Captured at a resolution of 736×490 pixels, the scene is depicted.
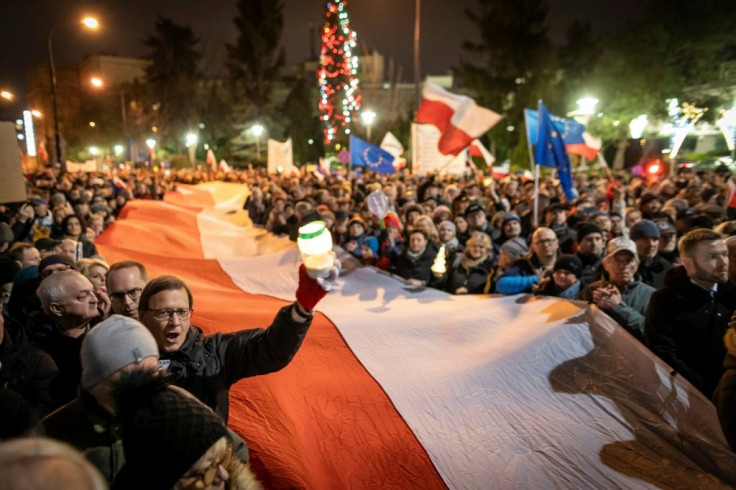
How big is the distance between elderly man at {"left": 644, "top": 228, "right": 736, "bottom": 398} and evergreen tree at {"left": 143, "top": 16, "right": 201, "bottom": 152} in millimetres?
59371

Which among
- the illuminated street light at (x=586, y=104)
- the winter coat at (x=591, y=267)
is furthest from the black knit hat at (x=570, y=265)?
the illuminated street light at (x=586, y=104)

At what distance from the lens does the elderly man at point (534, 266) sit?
16.8ft

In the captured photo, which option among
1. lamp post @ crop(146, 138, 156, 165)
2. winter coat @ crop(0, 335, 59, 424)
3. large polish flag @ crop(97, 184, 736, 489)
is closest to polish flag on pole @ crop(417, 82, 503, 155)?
large polish flag @ crop(97, 184, 736, 489)

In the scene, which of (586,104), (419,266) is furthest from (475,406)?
(586,104)

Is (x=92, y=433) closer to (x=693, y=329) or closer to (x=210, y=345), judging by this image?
(x=210, y=345)

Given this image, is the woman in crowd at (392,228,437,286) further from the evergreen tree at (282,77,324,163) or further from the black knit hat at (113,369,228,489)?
the evergreen tree at (282,77,324,163)

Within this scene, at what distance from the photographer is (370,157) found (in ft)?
50.9

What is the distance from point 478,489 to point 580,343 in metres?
1.48

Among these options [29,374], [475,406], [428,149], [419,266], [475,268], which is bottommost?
[475,406]

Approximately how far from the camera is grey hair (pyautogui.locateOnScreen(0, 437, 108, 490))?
45.5 inches

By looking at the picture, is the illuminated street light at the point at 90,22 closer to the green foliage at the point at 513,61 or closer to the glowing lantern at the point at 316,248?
the glowing lantern at the point at 316,248

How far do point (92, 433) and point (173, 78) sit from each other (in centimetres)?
6166

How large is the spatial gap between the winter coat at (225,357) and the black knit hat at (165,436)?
856mm

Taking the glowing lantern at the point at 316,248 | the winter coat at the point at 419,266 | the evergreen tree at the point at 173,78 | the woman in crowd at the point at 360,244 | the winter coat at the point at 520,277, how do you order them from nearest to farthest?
the glowing lantern at the point at 316,248
the winter coat at the point at 520,277
the winter coat at the point at 419,266
the woman in crowd at the point at 360,244
the evergreen tree at the point at 173,78
